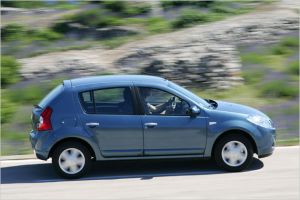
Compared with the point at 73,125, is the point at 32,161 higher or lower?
lower

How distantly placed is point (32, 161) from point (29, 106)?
19.9ft

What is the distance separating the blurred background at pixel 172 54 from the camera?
16.7 metres

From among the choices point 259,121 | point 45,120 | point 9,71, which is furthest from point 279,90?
point 45,120

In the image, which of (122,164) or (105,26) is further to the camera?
(105,26)

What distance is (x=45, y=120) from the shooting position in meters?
9.72

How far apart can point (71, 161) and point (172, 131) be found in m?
1.62

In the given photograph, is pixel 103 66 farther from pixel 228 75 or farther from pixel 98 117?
pixel 98 117

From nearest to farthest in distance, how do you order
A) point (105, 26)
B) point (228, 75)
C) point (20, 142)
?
point (20, 142), point (228, 75), point (105, 26)

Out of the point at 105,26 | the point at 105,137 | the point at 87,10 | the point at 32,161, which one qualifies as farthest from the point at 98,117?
the point at 87,10

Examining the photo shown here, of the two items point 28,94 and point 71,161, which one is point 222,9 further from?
point 71,161

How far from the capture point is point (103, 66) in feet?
64.7

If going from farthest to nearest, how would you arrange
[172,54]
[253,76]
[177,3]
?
[177,3]
[172,54]
[253,76]

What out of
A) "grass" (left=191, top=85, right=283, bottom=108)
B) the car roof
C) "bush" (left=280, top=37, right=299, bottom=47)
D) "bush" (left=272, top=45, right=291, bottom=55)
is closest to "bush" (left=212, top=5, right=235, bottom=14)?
"bush" (left=280, top=37, right=299, bottom=47)

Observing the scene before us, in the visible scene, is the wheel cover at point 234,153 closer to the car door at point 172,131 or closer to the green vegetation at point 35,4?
the car door at point 172,131
